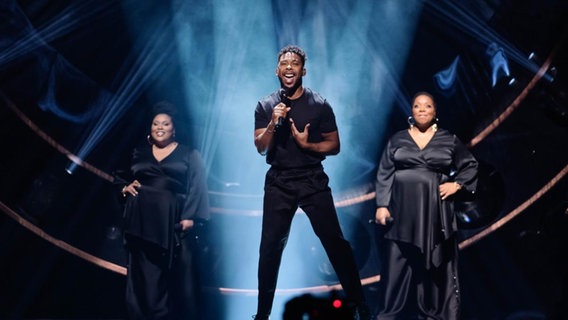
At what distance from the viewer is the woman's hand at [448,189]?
178 inches

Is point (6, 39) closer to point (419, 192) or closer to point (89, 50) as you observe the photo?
point (89, 50)

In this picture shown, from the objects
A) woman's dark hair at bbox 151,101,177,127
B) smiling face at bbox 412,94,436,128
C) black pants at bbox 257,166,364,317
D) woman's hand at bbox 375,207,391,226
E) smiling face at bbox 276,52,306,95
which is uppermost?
woman's dark hair at bbox 151,101,177,127

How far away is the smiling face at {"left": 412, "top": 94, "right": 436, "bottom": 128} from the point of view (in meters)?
4.64

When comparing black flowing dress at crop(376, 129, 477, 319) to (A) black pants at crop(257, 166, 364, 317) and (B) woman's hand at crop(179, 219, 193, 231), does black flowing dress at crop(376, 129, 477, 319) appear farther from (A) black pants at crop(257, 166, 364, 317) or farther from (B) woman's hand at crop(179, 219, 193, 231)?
(B) woman's hand at crop(179, 219, 193, 231)

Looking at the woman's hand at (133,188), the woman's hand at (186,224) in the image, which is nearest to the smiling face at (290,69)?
the woman's hand at (186,224)

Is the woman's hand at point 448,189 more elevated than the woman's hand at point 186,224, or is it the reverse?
the woman's hand at point 448,189

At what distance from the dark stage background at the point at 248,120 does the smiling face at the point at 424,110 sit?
74 cm

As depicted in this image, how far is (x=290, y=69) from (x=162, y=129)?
5.12ft

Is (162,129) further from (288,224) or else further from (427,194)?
(427,194)

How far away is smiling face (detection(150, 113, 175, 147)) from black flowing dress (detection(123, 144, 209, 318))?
0.11 m

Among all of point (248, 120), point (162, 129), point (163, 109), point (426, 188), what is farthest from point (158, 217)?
point (426, 188)

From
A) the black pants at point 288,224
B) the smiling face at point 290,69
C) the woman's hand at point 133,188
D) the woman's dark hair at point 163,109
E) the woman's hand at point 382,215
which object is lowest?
the black pants at point 288,224

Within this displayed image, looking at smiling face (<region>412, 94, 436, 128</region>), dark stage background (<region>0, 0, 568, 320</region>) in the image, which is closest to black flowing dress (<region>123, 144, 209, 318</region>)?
dark stage background (<region>0, 0, 568, 320</region>)

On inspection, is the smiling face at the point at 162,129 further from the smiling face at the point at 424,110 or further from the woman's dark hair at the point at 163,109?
the smiling face at the point at 424,110
